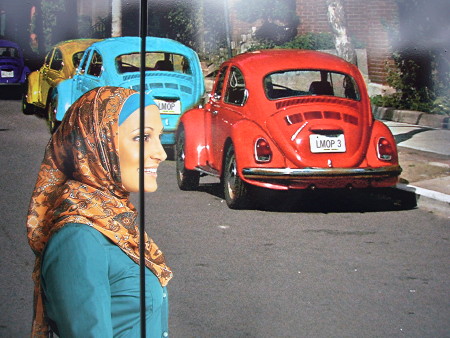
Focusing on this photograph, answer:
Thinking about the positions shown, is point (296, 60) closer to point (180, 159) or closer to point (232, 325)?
point (180, 159)

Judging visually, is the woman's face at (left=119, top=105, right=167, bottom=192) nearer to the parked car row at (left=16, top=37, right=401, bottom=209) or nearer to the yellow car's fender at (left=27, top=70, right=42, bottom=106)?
the parked car row at (left=16, top=37, right=401, bottom=209)

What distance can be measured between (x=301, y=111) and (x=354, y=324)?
12.4 ft

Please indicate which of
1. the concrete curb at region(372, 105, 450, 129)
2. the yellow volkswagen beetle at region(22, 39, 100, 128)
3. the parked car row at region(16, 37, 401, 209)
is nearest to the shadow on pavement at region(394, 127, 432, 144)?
the concrete curb at region(372, 105, 450, 129)

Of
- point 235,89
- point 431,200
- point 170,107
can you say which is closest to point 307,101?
point 235,89

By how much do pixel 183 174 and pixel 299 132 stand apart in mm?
1995

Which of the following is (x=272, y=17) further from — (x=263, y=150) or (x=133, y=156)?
(x=133, y=156)

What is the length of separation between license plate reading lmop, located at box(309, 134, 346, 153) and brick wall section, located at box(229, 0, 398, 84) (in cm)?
928

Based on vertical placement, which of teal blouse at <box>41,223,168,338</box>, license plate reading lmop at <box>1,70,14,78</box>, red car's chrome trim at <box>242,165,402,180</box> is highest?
teal blouse at <box>41,223,168,338</box>

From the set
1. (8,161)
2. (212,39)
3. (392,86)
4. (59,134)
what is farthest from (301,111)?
(212,39)

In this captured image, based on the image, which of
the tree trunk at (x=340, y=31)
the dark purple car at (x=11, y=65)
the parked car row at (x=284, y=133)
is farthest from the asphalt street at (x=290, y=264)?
the dark purple car at (x=11, y=65)

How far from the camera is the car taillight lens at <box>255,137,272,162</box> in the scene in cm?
859

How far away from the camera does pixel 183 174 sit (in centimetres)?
1014

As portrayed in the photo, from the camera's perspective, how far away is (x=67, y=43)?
667 inches

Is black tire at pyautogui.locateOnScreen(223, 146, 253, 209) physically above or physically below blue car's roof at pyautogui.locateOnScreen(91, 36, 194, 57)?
below
